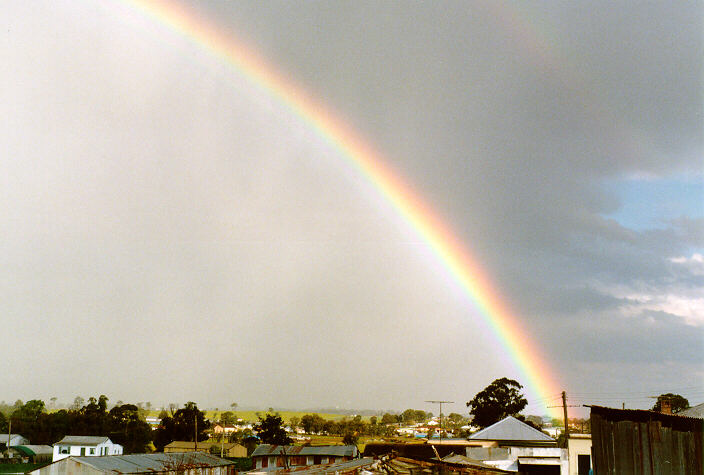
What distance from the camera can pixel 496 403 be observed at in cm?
10269

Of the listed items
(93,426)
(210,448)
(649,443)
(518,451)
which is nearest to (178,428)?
(210,448)

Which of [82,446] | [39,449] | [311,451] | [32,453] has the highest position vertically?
[311,451]

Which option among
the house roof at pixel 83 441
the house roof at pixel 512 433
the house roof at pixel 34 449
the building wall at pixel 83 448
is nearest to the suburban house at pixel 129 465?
the house roof at pixel 512 433

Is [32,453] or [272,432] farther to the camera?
[272,432]

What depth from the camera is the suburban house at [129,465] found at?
4500cm

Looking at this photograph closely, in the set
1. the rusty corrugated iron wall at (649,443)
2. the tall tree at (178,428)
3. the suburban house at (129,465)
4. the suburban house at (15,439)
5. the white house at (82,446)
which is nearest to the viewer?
the rusty corrugated iron wall at (649,443)

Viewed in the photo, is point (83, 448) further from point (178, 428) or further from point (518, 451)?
point (518, 451)

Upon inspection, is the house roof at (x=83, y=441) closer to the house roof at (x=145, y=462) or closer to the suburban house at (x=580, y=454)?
the house roof at (x=145, y=462)

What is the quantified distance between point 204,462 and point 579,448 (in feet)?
104

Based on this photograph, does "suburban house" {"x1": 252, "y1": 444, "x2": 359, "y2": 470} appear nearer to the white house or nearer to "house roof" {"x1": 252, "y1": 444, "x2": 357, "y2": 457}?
"house roof" {"x1": 252, "y1": 444, "x2": 357, "y2": 457}

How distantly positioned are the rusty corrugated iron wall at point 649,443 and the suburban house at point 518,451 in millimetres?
18113

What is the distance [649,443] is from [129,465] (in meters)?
39.0

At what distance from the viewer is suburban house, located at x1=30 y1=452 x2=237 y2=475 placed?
4500 cm

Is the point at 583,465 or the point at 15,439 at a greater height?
the point at 583,465
